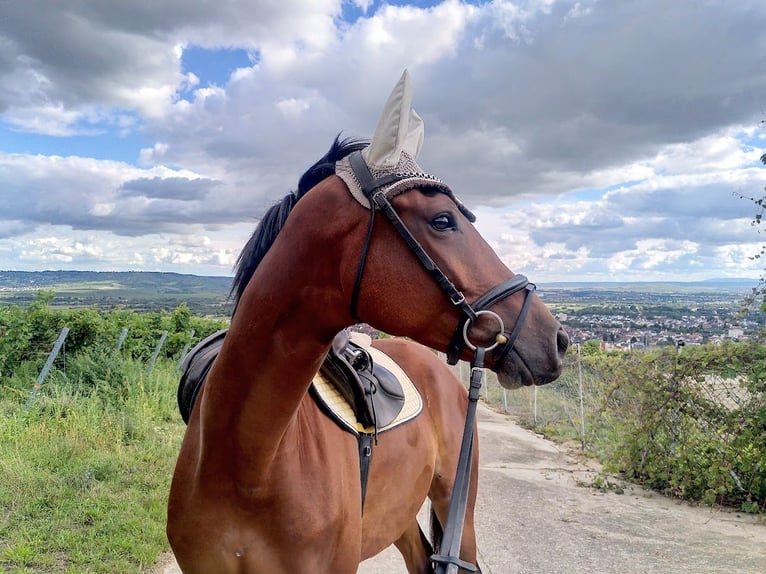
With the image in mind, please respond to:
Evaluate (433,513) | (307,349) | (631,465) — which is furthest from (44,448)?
(631,465)

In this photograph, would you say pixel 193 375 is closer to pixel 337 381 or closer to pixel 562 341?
pixel 337 381

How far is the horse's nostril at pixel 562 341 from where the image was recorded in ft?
5.23

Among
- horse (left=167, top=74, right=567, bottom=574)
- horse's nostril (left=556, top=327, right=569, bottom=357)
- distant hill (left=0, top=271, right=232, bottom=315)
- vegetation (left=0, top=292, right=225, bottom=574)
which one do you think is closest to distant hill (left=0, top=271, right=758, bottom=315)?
distant hill (left=0, top=271, right=232, bottom=315)

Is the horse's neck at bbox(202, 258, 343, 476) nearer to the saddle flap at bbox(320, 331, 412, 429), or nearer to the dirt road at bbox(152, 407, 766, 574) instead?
the saddle flap at bbox(320, 331, 412, 429)

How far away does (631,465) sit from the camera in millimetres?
6750

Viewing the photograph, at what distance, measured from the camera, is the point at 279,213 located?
1.86m

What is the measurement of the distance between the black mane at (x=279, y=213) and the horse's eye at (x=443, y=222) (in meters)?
0.45

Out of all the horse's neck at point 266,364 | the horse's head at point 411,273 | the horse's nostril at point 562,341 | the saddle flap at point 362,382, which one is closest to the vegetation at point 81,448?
the saddle flap at point 362,382

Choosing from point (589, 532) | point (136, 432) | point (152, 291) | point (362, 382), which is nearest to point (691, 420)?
point (589, 532)

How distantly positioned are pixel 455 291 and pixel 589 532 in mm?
4761

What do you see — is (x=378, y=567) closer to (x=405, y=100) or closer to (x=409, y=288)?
(x=409, y=288)

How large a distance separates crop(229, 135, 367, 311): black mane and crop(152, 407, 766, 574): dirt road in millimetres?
3010

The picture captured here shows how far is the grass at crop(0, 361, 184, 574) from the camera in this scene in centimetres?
378

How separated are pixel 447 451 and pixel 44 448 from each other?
15.5ft
